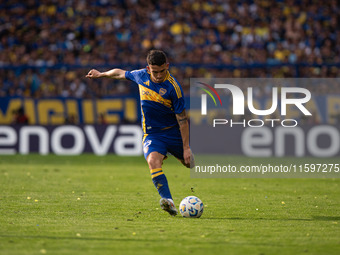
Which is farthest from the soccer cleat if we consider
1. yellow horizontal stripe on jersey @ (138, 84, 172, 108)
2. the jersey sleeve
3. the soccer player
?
the jersey sleeve

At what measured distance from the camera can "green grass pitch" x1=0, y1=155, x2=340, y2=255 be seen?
260 inches

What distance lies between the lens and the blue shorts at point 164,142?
9.10 meters

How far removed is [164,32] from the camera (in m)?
27.0

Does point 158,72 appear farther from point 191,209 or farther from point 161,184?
point 191,209

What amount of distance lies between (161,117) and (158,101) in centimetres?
32

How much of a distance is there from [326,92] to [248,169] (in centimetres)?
514

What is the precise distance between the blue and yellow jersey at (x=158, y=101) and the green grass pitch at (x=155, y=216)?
1.33 meters

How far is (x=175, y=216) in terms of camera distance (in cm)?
878

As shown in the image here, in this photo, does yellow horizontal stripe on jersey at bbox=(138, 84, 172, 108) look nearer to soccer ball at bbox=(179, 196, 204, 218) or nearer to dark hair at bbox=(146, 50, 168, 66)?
dark hair at bbox=(146, 50, 168, 66)

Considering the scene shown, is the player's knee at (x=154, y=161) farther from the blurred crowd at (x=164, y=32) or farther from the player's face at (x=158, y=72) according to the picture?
the blurred crowd at (x=164, y=32)

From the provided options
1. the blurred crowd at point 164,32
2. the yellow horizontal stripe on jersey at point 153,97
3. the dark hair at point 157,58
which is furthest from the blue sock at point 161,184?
the blurred crowd at point 164,32

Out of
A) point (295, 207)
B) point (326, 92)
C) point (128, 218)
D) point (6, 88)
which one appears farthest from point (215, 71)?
point (128, 218)

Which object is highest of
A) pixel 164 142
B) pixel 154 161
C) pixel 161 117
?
pixel 161 117

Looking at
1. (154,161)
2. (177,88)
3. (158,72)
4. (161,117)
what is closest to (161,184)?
(154,161)
